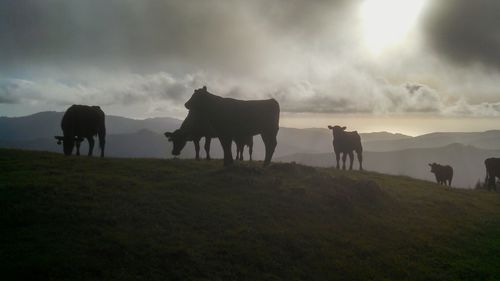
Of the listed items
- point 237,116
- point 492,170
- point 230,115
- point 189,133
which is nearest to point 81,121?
point 189,133

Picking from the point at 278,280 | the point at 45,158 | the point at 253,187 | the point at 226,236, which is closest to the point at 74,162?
the point at 45,158

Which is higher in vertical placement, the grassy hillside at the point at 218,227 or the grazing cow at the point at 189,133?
the grazing cow at the point at 189,133

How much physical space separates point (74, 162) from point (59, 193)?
7.91 metres

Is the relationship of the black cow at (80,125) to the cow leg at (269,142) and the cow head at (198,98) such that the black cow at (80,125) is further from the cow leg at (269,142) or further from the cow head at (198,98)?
the cow leg at (269,142)

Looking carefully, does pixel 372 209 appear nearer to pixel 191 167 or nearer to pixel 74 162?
pixel 191 167

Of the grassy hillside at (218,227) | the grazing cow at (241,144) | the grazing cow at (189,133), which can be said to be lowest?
the grassy hillside at (218,227)

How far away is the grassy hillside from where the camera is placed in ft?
41.9

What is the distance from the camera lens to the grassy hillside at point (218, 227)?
12773 mm

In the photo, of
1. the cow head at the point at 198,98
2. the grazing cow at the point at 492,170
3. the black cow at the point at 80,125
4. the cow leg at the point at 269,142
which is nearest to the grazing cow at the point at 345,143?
the grazing cow at the point at 492,170

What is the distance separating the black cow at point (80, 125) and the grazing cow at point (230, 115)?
9883mm

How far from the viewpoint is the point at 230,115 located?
26.2m

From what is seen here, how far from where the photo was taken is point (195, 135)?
3269 centimetres

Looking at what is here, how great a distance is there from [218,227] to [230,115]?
11.2m

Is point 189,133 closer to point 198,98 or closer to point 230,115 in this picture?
point 198,98
